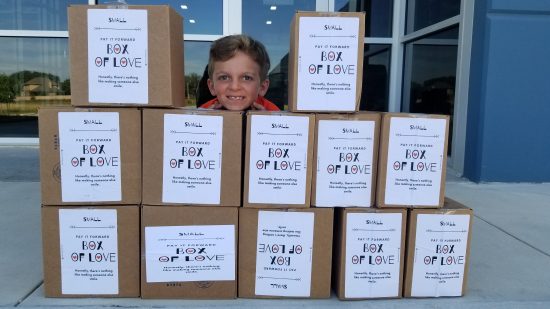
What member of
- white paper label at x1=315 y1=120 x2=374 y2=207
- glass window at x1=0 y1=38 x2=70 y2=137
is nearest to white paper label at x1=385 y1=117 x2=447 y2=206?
white paper label at x1=315 y1=120 x2=374 y2=207

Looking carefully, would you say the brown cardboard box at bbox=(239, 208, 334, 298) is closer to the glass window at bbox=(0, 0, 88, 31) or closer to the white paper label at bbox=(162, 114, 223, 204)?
the white paper label at bbox=(162, 114, 223, 204)

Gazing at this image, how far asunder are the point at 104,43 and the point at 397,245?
1599 millimetres

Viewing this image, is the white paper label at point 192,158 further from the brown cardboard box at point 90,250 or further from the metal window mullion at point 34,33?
the metal window mullion at point 34,33

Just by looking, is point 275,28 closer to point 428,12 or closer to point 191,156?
point 428,12

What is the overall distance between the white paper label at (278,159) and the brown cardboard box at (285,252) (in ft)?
0.27

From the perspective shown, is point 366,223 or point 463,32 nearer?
point 366,223

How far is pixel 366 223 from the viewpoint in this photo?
6.70 feet

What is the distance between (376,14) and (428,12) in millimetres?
1036

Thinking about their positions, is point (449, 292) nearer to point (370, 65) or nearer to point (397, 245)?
point (397, 245)

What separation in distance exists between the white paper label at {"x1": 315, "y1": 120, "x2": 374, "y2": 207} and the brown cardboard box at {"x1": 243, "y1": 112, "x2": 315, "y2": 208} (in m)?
0.06

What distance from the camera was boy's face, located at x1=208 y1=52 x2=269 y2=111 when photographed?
2328 mm

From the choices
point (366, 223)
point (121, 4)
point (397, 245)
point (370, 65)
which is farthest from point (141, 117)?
point (370, 65)

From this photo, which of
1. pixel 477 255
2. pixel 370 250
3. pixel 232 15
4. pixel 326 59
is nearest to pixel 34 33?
pixel 232 15

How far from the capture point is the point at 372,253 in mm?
2055
